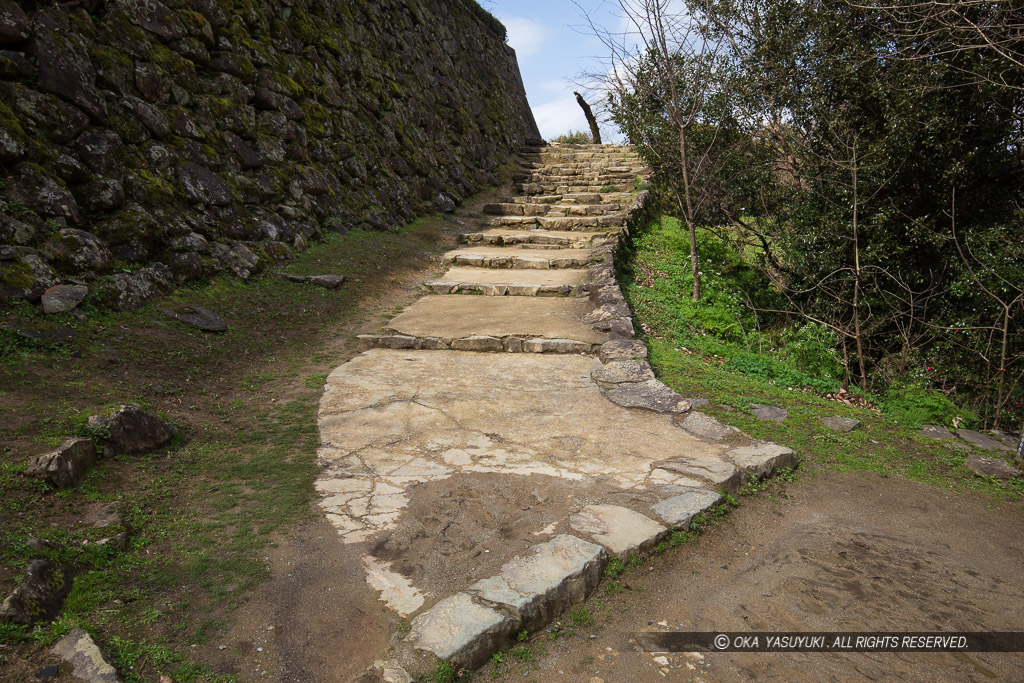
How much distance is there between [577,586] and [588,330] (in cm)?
374

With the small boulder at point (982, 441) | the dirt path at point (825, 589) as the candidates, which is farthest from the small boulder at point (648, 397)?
the small boulder at point (982, 441)

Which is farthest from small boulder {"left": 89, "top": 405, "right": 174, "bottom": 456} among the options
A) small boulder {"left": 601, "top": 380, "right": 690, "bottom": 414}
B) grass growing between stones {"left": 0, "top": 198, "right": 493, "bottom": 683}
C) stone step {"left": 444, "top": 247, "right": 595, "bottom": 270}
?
stone step {"left": 444, "top": 247, "right": 595, "bottom": 270}

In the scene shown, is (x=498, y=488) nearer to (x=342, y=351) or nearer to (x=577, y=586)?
(x=577, y=586)

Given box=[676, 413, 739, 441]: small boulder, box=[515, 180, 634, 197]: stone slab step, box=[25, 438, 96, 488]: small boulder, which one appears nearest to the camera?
box=[25, 438, 96, 488]: small boulder

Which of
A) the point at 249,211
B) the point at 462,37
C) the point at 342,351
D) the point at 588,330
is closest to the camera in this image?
the point at 342,351

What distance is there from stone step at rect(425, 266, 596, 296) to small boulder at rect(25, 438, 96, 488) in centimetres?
486

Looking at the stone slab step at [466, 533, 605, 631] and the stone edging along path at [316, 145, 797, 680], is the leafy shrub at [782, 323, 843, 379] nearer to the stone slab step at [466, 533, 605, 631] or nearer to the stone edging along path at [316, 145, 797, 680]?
the stone edging along path at [316, 145, 797, 680]

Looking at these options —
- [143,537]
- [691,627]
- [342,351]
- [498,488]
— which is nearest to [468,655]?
[691,627]

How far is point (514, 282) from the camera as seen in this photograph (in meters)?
7.62

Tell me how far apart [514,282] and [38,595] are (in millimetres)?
6094

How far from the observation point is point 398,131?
1070 centimetres

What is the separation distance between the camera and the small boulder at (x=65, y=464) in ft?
8.60

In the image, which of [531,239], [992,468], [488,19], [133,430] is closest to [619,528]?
[133,430]

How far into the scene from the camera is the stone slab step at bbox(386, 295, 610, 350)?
5.84 metres
